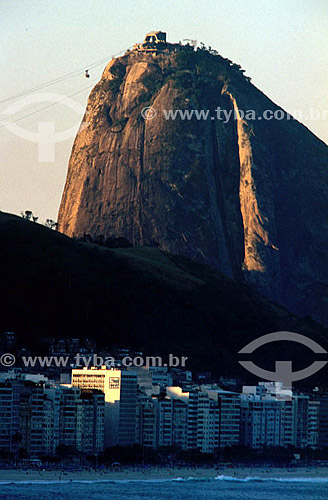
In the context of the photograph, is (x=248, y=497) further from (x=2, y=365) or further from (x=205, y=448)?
(x=2, y=365)

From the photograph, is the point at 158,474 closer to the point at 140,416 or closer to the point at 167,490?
the point at 167,490

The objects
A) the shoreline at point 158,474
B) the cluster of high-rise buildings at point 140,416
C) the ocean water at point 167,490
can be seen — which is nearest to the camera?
the ocean water at point 167,490

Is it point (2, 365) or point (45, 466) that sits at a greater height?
point (2, 365)

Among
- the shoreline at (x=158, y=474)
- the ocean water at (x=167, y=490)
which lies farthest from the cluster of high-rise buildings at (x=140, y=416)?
the ocean water at (x=167, y=490)

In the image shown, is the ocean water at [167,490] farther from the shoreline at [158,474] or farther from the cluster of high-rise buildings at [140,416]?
the cluster of high-rise buildings at [140,416]

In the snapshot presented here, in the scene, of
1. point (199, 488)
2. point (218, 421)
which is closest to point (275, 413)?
point (218, 421)

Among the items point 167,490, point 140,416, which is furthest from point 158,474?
point 140,416
